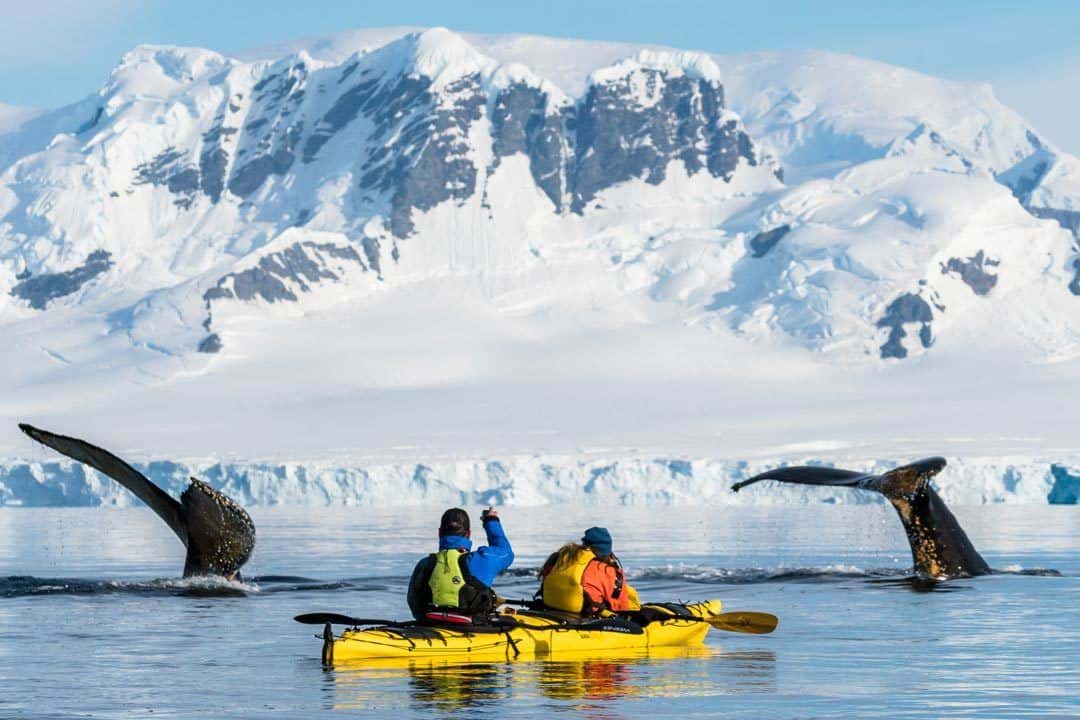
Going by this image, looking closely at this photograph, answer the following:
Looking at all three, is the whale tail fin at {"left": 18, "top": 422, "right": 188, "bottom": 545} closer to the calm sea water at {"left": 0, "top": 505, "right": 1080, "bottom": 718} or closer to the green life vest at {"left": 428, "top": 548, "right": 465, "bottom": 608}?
the calm sea water at {"left": 0, "top": 505, "right": 1080, "bottom": 718}

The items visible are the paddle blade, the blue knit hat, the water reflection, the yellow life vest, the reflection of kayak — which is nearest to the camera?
the water reflection

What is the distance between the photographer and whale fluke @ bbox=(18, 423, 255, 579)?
21828 millimetres

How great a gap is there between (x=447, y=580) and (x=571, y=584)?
163cm

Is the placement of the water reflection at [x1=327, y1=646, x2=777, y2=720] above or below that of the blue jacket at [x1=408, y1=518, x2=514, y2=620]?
below

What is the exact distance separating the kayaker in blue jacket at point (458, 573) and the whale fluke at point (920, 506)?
5.53 meters

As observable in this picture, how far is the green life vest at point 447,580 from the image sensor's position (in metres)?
17.8

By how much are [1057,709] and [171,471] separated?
126 meters

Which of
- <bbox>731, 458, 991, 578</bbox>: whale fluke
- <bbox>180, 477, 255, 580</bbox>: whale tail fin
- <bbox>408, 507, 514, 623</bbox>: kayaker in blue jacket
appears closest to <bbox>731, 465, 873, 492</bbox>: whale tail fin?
<bbox>731, 458, 991, 578</bbox>: whale fluke

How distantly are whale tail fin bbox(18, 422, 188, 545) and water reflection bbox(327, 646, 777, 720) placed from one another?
5385 millimetres

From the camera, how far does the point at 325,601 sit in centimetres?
2714

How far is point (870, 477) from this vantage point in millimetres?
24406

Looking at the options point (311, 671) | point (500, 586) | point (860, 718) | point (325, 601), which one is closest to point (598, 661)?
point (311, 671)

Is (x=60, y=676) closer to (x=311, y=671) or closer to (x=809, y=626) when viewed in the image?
(x=311, y=671)

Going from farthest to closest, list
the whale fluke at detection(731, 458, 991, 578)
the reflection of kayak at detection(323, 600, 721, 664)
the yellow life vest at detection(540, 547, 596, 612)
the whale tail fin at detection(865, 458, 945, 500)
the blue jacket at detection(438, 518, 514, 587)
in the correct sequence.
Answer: the whale tail fin at detection(865, 458, 945, 500) < the whale fluke at detection(731, 458, 991, 578) < the yellow life vest at detection(540, 547, 596, 612) < the blue jacket at detection(438, 518, 514, 587) < the reflection of kayak at detection(323, 600, 721, 664)
